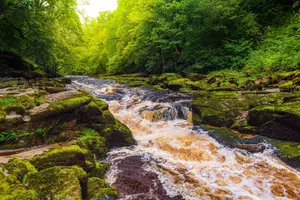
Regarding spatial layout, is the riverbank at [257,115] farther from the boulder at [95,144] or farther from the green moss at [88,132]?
the green moss at [88,132]

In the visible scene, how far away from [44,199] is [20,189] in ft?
1.23

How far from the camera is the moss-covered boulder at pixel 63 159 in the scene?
3.93 metres

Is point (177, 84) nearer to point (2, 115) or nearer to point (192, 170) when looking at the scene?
point (192, 170)

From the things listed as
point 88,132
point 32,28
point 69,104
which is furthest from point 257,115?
point 32,28

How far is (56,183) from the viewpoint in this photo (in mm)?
3400

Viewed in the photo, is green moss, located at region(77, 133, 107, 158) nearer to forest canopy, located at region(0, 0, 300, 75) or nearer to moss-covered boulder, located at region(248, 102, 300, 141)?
moss-covered boulder, located at region(248, 102, 300, 141)

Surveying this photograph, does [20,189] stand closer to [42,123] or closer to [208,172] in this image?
[42,123]

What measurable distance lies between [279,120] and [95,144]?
18.5 feet

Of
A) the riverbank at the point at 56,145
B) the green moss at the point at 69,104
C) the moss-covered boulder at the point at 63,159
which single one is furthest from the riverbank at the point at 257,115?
the green moss at the point at 69,104

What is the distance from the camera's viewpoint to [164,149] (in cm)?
668

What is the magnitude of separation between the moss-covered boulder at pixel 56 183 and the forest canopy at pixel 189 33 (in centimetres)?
1277

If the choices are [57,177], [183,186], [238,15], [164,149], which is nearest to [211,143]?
[164,149]

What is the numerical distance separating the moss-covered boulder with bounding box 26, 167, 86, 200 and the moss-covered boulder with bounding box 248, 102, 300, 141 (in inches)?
234

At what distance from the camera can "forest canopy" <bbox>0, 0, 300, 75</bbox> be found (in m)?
14.0
